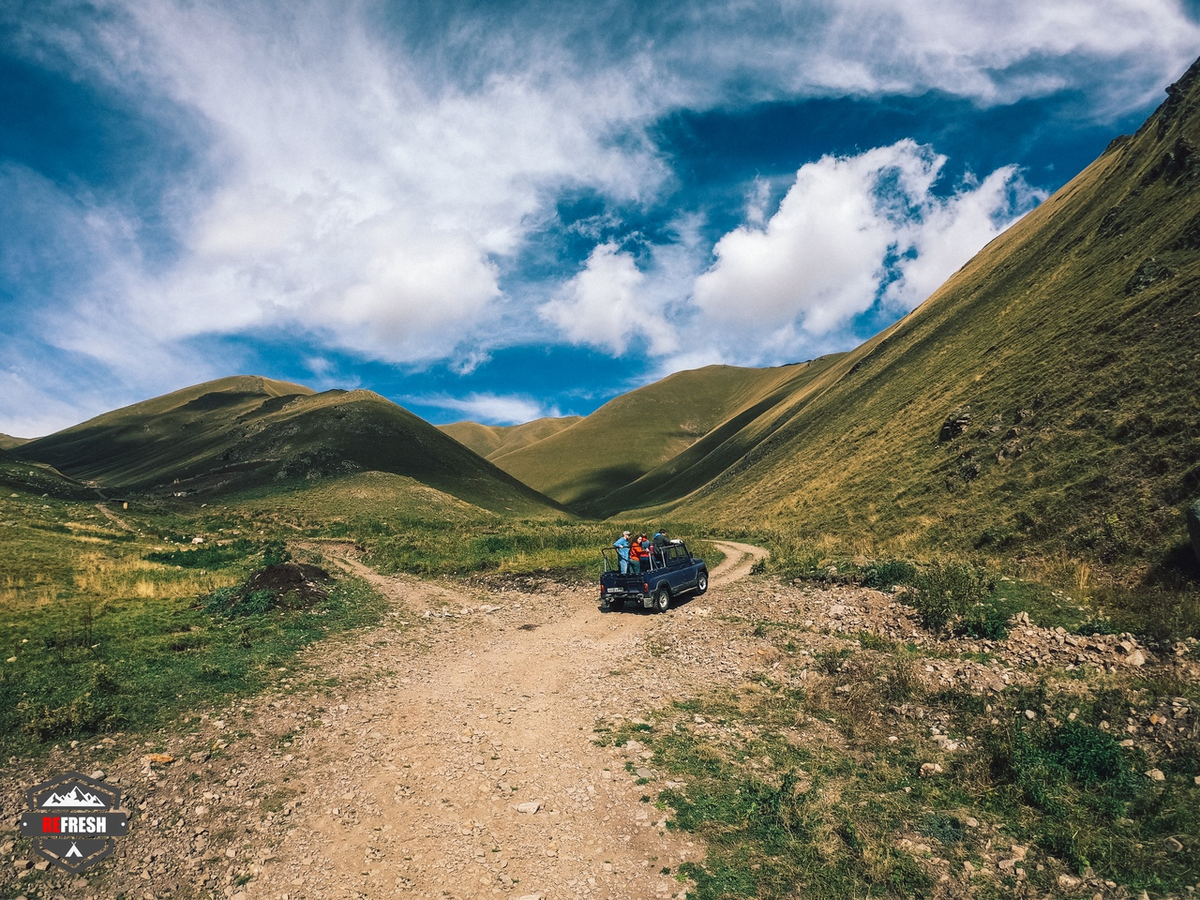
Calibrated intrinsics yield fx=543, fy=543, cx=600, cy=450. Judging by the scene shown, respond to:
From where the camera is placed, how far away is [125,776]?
8.57 meters

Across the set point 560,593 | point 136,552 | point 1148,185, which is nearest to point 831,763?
point 560,593

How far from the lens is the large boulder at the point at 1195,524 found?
14.7 meters

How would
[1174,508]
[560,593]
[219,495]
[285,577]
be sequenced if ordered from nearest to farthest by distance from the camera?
1. [1174,508]
2. [285,577]
3. [560,593]
4. [219,495]

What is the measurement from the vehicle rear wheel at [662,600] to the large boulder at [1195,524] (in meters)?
15.4

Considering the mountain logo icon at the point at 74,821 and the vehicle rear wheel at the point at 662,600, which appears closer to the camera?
the mountain logo icon at the point at 74,821

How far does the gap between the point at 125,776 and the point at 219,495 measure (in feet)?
262

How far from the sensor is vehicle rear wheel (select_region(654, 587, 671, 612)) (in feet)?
68.7

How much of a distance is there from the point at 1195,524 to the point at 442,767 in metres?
20.0

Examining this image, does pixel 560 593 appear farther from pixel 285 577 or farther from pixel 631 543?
pixel 285 577

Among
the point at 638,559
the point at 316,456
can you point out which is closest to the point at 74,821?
the point at 638,559

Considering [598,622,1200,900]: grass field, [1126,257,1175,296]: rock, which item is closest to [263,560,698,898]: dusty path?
[598,622,1200,900]: grass field

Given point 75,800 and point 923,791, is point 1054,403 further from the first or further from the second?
point 75,800

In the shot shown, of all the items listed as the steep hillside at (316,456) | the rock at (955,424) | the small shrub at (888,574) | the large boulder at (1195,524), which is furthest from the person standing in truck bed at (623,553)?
the steep hillside at (316,456)

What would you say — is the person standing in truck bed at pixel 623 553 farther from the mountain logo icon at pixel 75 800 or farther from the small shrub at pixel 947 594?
the mountain logo icon at pixel 75 800
